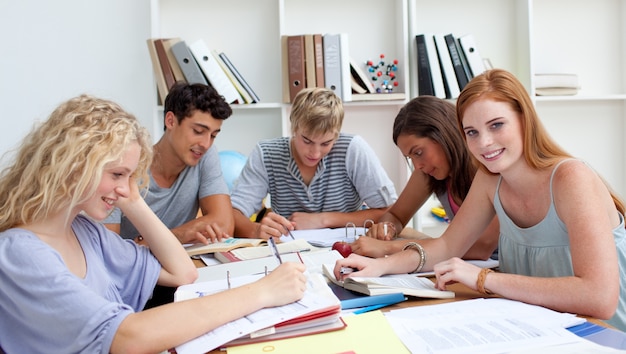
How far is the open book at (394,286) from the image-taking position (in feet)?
3.55

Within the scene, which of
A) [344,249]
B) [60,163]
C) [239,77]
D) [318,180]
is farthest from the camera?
[239,77]

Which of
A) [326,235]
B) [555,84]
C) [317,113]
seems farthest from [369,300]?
[555,84]

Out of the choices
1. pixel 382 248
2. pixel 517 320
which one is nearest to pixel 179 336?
pixel 517 320

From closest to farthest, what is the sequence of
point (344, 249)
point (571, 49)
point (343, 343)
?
point (343, 343) → point (344, 249) → point (571, 49)

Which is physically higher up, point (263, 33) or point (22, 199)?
point (263, 33)

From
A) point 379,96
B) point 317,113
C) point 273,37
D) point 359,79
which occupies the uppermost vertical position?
point 273,37

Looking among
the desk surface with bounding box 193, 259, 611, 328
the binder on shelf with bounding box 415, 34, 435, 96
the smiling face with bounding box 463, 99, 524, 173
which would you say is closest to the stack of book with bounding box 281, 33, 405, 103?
the binder on shelf with bounding box 415, 34, 435, 96

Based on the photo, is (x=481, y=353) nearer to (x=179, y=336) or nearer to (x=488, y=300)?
(x=488, y=300)

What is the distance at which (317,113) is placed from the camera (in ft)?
6.62

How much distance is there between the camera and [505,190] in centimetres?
134

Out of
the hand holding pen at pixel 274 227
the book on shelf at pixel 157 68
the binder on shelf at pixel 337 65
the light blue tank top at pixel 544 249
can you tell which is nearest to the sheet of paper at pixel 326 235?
the hand holding pen at pixel 274 227

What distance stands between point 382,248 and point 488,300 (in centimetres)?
49

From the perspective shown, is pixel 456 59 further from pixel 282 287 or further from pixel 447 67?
pixel 282 287

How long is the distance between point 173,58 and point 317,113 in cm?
120
